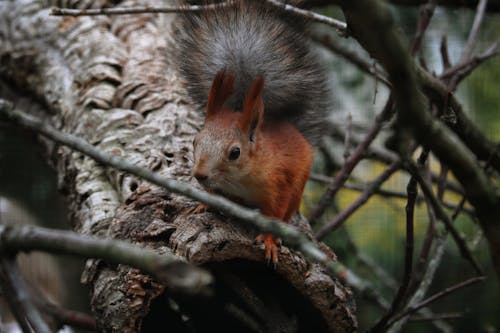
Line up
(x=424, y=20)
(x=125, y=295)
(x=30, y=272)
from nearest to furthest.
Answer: (x=125, y=295) → (x=424, y=20) → (x=30, y=272)

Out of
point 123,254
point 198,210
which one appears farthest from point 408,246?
point 123,254

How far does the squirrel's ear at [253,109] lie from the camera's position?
1.43 m

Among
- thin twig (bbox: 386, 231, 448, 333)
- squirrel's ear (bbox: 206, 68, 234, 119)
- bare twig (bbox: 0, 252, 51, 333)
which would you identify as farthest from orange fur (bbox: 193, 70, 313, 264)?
bare twig (bbox: 0, 252, 51, 333)

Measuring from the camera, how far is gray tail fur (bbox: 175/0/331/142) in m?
1.60

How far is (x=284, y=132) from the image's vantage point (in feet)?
5.42

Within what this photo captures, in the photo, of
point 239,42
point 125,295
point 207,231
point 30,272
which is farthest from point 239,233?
point 30,272

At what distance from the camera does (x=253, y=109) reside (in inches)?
58.5

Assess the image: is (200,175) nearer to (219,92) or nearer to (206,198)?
(219,92)

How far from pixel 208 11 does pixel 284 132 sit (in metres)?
0.39

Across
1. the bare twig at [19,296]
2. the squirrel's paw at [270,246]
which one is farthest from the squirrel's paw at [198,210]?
the bare twig at [19,296]

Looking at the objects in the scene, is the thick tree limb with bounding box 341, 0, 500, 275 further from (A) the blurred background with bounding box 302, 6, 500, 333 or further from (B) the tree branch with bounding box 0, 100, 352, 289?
(A) the blurred background with bounding box 302, 6, 500, 333

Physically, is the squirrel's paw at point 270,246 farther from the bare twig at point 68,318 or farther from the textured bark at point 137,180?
the bare twig at point 68,318

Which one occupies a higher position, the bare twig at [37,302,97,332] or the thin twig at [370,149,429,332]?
the thin twig at [370,149,429,332]

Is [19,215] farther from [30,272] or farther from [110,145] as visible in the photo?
[110,145]
